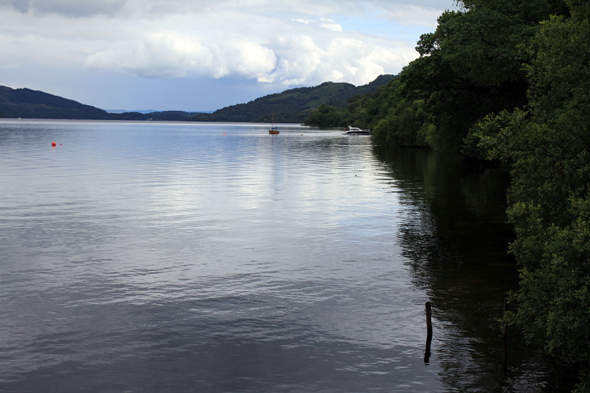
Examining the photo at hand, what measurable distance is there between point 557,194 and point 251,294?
38.5 feet

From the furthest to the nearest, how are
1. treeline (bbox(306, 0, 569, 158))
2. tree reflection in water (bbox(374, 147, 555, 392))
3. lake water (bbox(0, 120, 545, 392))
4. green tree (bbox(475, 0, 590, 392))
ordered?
treeline (bbox(306, 0, 569, 158))
tree reflection in water (bbox(374, 147, 555, 392))
lake water (bbox(0, 120, 545, 392))
green tree (bbox(475, 0, 590, 392))

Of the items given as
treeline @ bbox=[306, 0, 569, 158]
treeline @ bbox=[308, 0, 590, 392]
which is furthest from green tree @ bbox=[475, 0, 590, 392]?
treeline @ bbox=[306, 0, 569, 158]

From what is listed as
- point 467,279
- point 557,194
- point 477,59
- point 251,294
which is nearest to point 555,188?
point 557,194

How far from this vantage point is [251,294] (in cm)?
2169

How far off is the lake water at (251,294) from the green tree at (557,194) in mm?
2116

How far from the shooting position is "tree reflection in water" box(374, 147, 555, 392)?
619 inches

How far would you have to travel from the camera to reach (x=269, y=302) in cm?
2080

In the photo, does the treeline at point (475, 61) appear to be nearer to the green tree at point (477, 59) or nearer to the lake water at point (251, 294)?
the green tree at point (477, 59)

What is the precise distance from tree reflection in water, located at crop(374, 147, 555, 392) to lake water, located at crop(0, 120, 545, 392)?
8cm

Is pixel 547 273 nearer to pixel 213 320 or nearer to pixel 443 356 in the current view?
pixel 443 356

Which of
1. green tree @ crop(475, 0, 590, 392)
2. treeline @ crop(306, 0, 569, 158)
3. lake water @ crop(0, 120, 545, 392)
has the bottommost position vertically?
lake water @ crop(0, 120, 545, 392)

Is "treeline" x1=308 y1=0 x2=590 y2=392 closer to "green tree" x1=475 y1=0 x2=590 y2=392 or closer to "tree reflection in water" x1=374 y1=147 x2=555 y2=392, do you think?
"green tree" x1=475 y1=0 x2=590 y2=392

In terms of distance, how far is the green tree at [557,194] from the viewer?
1386 centimetres

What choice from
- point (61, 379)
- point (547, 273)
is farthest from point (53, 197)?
point (547, 273)
